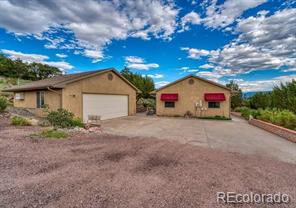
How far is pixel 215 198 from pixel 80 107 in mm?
12188

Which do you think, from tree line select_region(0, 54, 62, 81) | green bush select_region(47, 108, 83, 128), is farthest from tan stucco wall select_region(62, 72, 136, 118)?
tree line select_region(0, 54, 62, 81)

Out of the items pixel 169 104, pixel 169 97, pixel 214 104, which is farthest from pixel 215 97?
pixel 169 104

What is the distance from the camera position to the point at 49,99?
13.2 m

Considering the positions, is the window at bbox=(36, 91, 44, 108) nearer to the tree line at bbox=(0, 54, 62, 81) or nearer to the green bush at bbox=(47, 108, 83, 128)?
the green bush at bbox=(47, 108, 83, 128)

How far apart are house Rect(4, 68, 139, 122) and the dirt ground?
21.9ft

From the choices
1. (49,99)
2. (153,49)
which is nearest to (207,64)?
(153,49)

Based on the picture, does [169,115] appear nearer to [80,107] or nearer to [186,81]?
[186,81]

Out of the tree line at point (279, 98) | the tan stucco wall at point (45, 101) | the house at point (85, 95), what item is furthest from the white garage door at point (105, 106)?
the tree line at point (279, 98)

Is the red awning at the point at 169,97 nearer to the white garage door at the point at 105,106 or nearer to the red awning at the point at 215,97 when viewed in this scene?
the red awning at the point at 215,97

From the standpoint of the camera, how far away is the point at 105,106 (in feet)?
50.5

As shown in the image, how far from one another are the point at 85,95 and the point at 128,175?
1104 cm

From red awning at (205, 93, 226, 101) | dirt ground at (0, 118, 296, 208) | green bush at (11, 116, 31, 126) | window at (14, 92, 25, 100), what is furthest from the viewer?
red awning at (205, 93, 226, 101)

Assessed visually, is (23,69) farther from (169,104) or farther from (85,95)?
(169,104)

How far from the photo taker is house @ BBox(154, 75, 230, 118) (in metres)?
17.0
